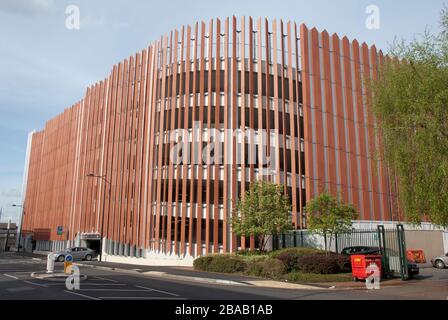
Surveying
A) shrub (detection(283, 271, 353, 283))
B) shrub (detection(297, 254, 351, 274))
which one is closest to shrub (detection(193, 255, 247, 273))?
shrub (detection(297, 254, 351, 274))

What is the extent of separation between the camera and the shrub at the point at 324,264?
797 inches

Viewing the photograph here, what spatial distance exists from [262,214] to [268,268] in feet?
18.7

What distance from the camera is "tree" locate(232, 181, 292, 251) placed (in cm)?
2685

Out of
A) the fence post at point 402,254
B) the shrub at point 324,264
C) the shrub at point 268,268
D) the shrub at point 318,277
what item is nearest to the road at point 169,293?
the fence post at point 402,254

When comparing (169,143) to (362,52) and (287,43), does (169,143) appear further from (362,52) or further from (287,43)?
(362,52)

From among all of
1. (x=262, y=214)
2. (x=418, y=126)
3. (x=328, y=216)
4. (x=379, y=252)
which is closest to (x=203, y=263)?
(x=262, y=214)

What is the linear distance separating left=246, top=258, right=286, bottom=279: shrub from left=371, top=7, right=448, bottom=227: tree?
781 centimetres

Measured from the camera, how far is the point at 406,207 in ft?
51.7

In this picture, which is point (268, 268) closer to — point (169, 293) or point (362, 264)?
point (362, 264)

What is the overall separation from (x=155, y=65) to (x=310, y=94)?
16237 millimetres

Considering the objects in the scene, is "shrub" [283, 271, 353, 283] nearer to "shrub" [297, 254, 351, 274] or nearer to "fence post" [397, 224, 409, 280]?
"shrub" [297, 254, 351, 274]

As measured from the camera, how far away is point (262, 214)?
26781 mm

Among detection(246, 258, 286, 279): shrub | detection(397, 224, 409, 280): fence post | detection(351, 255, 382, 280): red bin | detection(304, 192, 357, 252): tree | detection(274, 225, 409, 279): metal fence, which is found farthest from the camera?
detection(304, 192, 357, 252): tree

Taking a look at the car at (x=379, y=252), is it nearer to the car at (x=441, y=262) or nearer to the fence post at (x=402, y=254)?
the fence post at (x=402, y=254)
